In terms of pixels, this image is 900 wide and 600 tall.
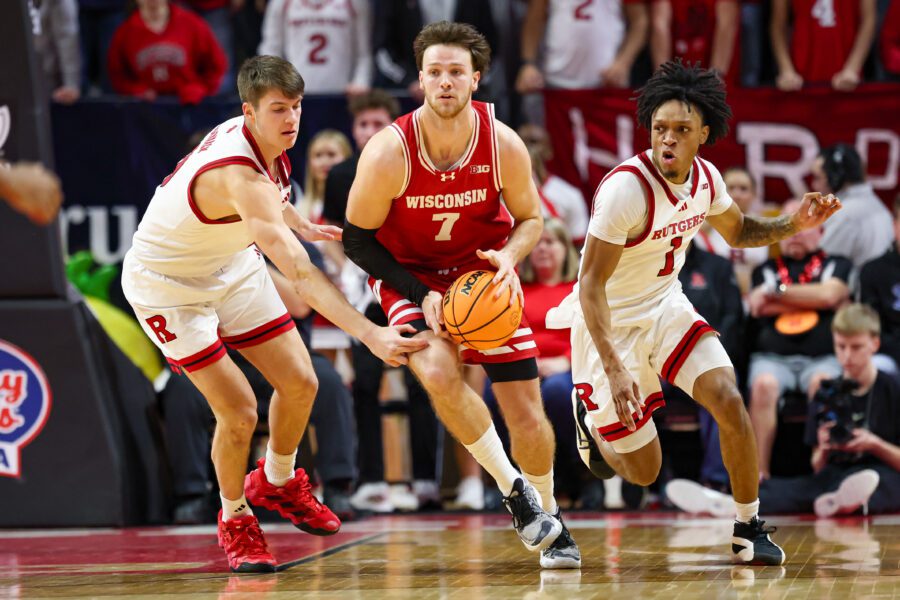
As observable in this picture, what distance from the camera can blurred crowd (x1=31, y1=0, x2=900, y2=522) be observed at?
762 centimetres

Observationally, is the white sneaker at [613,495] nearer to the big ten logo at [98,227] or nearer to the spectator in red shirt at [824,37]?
the spectator in red shirt at [824,37]

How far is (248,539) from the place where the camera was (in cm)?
546

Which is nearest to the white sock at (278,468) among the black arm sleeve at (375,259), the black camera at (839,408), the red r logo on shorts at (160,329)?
the red r logo on shorts at (160,329)

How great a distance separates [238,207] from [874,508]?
4209mm

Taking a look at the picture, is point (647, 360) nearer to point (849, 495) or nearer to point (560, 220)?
point (849, 495)

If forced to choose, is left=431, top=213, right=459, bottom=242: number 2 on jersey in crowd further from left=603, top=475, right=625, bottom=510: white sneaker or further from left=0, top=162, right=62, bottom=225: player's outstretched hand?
left=603, top=475, right=625, bottom=510: white sneaker

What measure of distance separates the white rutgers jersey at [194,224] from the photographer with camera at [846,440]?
3.23 metres

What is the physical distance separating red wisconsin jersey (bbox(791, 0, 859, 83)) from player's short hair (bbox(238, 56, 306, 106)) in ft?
18.2

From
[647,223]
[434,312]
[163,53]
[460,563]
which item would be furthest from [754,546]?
[163,53]

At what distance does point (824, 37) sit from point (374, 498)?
480cm

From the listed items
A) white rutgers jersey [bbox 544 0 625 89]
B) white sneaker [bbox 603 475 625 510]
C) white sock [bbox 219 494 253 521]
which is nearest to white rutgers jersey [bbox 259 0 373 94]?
white rutgers jersey [bbox 544 0 625 89]

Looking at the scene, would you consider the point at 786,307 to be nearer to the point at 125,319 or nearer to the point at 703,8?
the point at 703,8

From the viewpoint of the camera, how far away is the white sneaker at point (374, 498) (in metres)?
8.00

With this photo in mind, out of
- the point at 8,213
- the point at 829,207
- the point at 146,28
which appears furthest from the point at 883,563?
the point at 146,28
